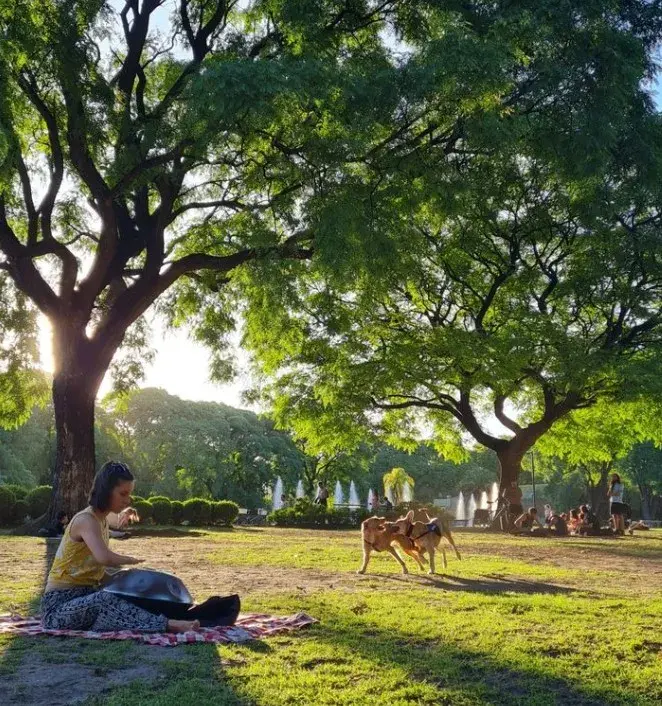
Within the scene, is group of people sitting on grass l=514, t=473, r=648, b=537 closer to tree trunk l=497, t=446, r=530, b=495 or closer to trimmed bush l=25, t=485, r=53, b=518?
tree trunk l=497, t=446, r=530, b=495

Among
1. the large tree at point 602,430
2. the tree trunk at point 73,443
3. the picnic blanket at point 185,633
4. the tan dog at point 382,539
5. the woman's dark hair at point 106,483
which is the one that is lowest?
the picnic blanket at point 185,633

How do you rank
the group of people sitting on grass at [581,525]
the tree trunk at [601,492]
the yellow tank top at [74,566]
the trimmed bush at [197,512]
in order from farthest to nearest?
the tree trunk at [601,492] → the trimmed bush at [197,512] → the group of people sitting on grass at [581,525] → the yellow tank top at [74,566]

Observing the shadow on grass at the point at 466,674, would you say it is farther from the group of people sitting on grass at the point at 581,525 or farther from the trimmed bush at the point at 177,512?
the trimmed bush at the point at 177,512

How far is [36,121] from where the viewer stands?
18.4 metres

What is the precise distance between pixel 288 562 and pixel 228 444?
4390cm

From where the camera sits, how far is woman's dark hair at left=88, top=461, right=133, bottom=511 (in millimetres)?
6414

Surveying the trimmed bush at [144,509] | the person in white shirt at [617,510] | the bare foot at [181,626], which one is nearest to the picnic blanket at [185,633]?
the bare foot at [181,626]

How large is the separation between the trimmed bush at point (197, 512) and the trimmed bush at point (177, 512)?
15cm

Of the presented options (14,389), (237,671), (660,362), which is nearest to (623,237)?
(660,362)

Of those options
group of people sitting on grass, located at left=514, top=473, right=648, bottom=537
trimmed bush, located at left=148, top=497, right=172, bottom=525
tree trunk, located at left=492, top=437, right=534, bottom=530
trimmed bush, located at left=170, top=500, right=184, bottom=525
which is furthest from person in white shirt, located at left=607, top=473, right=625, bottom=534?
trimmed bush, located at left=148, top=497, right=172, bottom=525

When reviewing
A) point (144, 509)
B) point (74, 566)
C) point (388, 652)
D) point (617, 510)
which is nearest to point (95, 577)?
point (74, 566)

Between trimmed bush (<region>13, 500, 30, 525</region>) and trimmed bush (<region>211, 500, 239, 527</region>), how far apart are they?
22.7 ft

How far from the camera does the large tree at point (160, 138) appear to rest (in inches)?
479

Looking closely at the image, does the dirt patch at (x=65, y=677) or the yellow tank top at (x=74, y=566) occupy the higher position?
the yellow tank top at (x=74, y=566)
